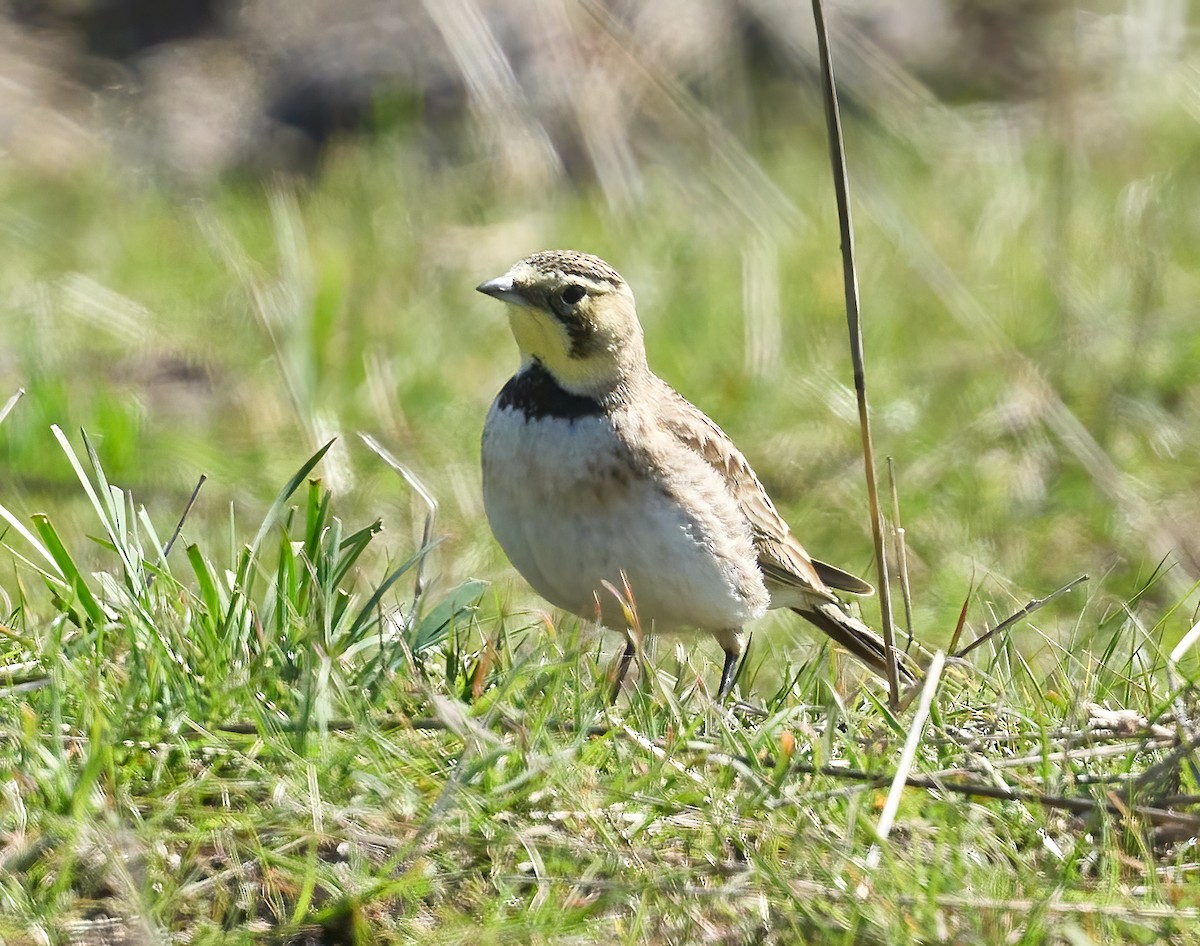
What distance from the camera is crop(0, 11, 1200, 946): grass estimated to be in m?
3.13

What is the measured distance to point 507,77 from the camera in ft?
23.9

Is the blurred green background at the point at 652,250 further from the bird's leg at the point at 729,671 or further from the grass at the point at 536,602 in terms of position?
the bird's leg at the point at 729,671

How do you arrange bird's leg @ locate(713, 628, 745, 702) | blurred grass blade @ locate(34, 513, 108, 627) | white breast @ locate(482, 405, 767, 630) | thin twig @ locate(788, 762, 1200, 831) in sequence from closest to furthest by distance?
thin twig @ locate(788, 762, 1200, 831) < blurred grass blade @ locate(34, 513, 108, 627) < white breast @ locate(482, 405, 767, 630) < bird's leg @ locate(713, 628, 745, 702)

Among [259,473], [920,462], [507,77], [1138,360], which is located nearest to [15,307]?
[259,473]

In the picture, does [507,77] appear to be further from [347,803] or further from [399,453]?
[347,803]

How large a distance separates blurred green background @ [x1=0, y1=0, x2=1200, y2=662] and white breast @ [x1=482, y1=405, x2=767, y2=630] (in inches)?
32.9

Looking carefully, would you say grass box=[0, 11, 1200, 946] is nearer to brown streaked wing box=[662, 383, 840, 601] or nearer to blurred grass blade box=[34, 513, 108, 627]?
blurred grass blade box=[34, 513, 108, 627]

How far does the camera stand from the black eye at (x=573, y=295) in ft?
15.8

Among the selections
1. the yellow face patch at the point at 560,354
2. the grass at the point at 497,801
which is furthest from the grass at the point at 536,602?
the yellow face patch at the point at 560,354

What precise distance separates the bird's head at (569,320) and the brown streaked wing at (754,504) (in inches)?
11.9

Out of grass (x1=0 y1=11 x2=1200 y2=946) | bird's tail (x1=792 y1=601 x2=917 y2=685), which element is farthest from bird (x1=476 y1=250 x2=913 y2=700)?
bird's tail (x1=792 y1=601 x2=917 y2=685)

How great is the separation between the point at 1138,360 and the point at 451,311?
11.2 feet

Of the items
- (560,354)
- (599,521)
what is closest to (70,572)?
(599,521)

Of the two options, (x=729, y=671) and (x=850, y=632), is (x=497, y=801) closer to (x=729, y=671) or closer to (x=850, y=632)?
(x=729, y=671)
